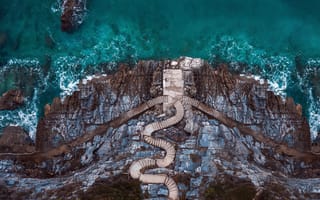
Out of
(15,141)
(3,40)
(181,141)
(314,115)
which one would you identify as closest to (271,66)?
(314,115)

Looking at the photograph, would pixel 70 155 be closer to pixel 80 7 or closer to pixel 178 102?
pixel 178 102

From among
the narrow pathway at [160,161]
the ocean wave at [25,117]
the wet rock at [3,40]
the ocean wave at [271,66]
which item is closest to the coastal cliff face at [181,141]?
the narrow pathway at [160,161]

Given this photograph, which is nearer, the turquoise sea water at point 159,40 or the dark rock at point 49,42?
the turquoise sea water at point 159,40

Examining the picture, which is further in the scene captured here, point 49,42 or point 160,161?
point 49,42

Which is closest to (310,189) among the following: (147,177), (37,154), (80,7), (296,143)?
(296,143)

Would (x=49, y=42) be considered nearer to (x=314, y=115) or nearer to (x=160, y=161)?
(x=160, y=161)

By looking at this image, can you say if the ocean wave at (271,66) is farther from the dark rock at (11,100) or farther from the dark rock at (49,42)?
the dark rock at (11,100)

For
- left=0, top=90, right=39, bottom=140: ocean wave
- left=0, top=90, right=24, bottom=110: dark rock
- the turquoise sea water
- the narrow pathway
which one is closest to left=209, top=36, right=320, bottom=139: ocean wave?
the turquoise sea water
